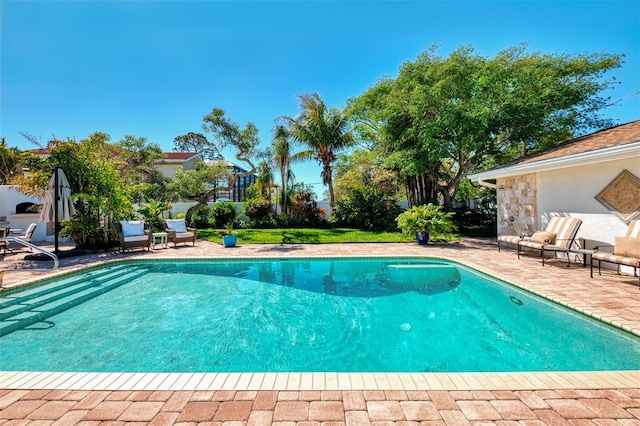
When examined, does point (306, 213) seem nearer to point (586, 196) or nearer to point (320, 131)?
point (320, 131)

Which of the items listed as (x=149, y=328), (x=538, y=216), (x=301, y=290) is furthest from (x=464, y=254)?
(x=149, y=328)

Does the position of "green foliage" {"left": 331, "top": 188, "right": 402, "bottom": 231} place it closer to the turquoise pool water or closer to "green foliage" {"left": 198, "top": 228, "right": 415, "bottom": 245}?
"green foliage" {"left": 198, "top": 228, "right": 415, "bottom": 245}

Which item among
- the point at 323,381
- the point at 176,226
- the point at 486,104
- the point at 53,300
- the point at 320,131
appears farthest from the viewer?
the point at 320,131


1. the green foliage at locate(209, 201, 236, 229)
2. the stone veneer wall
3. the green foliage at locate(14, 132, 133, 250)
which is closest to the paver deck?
the stone veneer wall

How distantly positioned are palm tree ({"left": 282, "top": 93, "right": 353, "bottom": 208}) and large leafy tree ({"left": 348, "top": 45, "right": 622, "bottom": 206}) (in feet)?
11.7

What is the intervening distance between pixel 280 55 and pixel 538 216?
40.5 ft

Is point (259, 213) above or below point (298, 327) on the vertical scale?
above

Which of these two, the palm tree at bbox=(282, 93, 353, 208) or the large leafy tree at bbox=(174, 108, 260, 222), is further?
the large leafy tree at bbox=(174, 108, 260, 222)

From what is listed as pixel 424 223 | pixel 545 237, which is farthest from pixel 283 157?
pixel 545 237

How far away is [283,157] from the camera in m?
18.5

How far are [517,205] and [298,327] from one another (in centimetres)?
1012

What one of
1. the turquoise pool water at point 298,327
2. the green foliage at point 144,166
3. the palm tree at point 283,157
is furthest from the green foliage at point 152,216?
the turquoise pool water at point 298,327

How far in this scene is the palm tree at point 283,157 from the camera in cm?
1830

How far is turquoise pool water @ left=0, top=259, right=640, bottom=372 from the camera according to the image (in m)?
3.64
